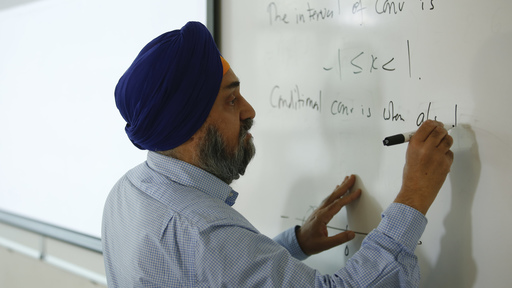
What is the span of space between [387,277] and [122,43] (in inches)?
49.2

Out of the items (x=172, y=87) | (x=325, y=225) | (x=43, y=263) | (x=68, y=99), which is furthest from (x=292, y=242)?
(x=43, y=263)

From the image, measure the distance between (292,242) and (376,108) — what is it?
0.38 metres

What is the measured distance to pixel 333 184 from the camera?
1.11m

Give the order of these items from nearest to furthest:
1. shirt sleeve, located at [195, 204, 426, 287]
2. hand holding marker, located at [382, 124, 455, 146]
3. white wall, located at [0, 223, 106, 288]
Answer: shirt sleeve, located at [195, 204, 426, 287] → hand holding marker, located at [382, 124, 455, 146] → white wall, located at [0, 223, 106, 288]

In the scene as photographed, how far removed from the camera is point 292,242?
113cm

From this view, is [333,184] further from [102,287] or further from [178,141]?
[102,287]

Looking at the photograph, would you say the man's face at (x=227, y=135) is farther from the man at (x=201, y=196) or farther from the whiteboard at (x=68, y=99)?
the whiteboard at (x=68, y=99)

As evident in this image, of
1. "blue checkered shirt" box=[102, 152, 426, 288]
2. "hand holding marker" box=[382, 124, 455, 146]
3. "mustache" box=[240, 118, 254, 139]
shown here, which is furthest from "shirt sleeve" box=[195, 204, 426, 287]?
"mustache" box=[240, 118, 254, 139]

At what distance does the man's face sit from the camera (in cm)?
92

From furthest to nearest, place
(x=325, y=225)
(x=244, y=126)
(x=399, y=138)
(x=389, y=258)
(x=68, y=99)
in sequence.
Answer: (x=68, y=99) < (x=325, y=225) < (x=244, y=126) < (x=399, y=138) < (x=389, y=258)

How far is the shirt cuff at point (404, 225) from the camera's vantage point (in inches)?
30.2

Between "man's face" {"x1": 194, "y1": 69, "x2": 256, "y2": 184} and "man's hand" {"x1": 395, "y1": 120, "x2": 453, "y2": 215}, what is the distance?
1.06 ft

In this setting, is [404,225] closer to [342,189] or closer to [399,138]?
[399,138]

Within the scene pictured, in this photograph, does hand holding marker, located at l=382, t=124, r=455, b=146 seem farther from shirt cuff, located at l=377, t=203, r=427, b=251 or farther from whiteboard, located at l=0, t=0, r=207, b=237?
whiteboard, located at l=0, t=0, r=207, b=237
